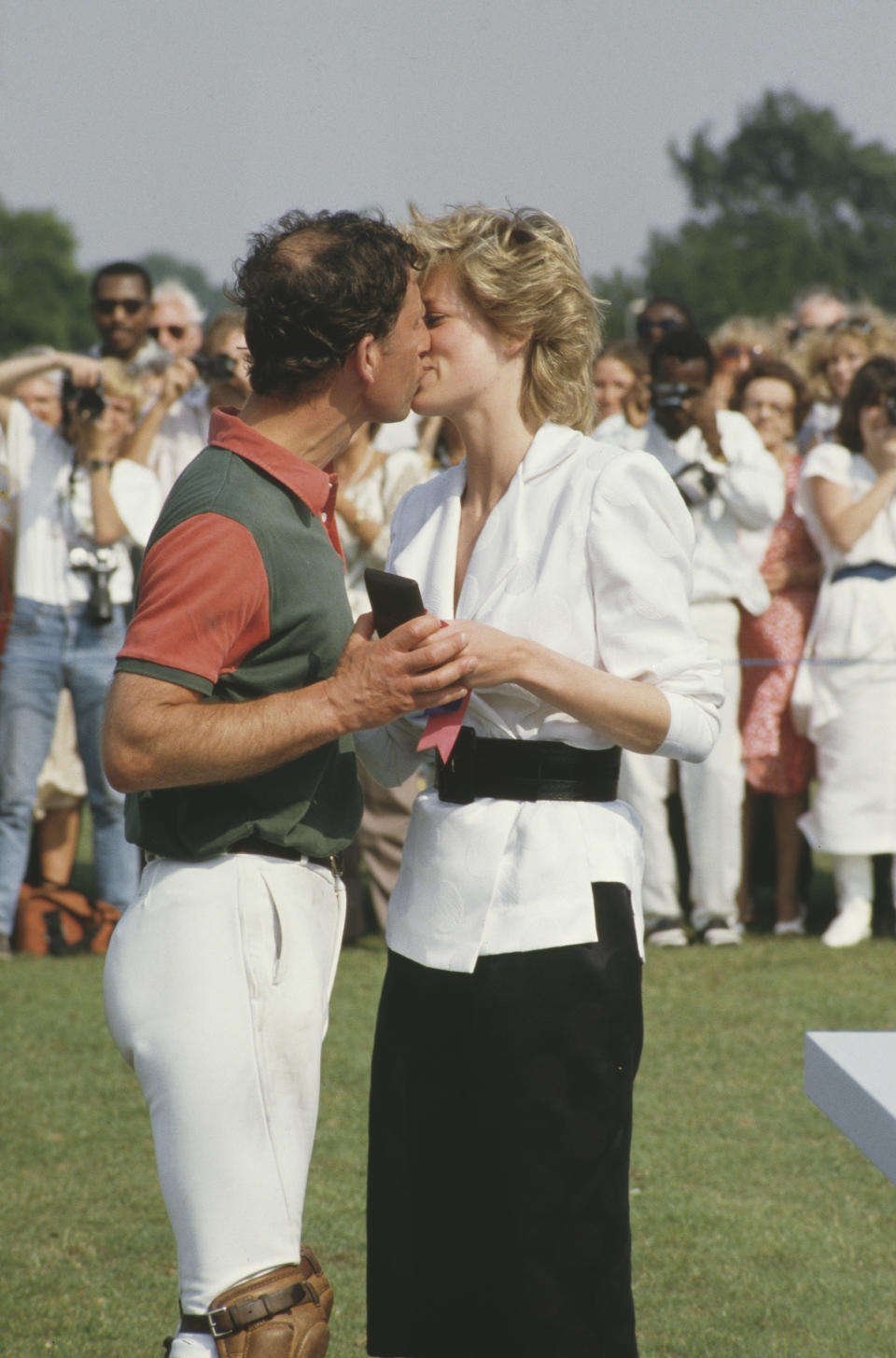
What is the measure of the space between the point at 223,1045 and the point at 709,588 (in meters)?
5.01

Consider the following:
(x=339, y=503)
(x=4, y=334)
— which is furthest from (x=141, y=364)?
(x=4, y=334)

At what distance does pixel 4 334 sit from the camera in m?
57.7

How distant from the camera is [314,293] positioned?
210 cm

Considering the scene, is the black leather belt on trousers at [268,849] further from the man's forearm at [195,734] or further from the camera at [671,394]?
the camera at [671,394]

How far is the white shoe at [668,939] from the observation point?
6.64 meters

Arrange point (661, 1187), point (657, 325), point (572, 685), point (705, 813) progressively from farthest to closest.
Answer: point (657, 325)
point (705, 813)
point (661, 1187)
point (572, 685)

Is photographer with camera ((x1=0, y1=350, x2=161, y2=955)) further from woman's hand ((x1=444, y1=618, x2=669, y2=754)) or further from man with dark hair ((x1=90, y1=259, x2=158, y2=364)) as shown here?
woman's hand ((x1=444, y1=618, x2=669, y2=754))

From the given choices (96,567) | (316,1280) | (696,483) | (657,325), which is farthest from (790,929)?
(316,1280)

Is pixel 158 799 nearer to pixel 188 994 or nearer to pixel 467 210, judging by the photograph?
pixel 188 994

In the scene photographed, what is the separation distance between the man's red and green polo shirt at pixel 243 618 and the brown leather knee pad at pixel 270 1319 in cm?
56

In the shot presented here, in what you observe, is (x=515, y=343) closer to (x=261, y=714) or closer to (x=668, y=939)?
(x=261, y=714)

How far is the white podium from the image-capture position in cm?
197

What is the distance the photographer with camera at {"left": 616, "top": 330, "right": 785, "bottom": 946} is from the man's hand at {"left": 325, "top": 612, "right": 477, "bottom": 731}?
464cm

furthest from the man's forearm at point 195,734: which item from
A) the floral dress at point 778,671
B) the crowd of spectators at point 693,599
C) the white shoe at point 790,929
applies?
the white shoe at point 790,929
